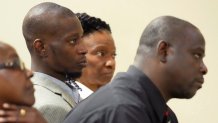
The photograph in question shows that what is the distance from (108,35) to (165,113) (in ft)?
3.39

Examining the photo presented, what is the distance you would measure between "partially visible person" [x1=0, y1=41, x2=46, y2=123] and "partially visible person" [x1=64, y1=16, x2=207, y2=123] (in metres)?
0.19

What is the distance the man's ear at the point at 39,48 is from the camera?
1.76m

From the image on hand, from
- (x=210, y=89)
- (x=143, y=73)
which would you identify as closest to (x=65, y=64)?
(x=143, y=73)

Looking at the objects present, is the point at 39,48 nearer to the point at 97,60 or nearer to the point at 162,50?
the point at 162,50

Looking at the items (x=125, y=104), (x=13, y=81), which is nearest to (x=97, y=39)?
(x=125, y=104)

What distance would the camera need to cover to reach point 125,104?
1.32 meters

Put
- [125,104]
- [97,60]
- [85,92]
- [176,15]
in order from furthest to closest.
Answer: [176,15] → [97,60] → [85,92] → [125,104]

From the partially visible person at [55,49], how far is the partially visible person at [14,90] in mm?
420

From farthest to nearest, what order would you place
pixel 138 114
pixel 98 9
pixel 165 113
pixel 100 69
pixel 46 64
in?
pixel 98 9, pixel 100 69, pixel 46 64, pixel 165 113, pixel 138 114

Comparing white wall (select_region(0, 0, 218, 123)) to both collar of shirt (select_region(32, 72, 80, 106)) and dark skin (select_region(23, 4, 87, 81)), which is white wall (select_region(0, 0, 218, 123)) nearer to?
dark skin (select_region(23, 4, 87, 81))

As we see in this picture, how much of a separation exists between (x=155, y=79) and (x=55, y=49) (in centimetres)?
42

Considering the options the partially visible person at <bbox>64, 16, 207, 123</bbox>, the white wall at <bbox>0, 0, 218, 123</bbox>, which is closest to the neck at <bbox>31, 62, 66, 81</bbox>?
the partially visible person at <bbox>64, 16, 207, 123</bbox>

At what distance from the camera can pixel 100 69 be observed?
243cm

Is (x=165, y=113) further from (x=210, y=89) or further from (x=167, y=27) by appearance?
(x=210, y=89)
